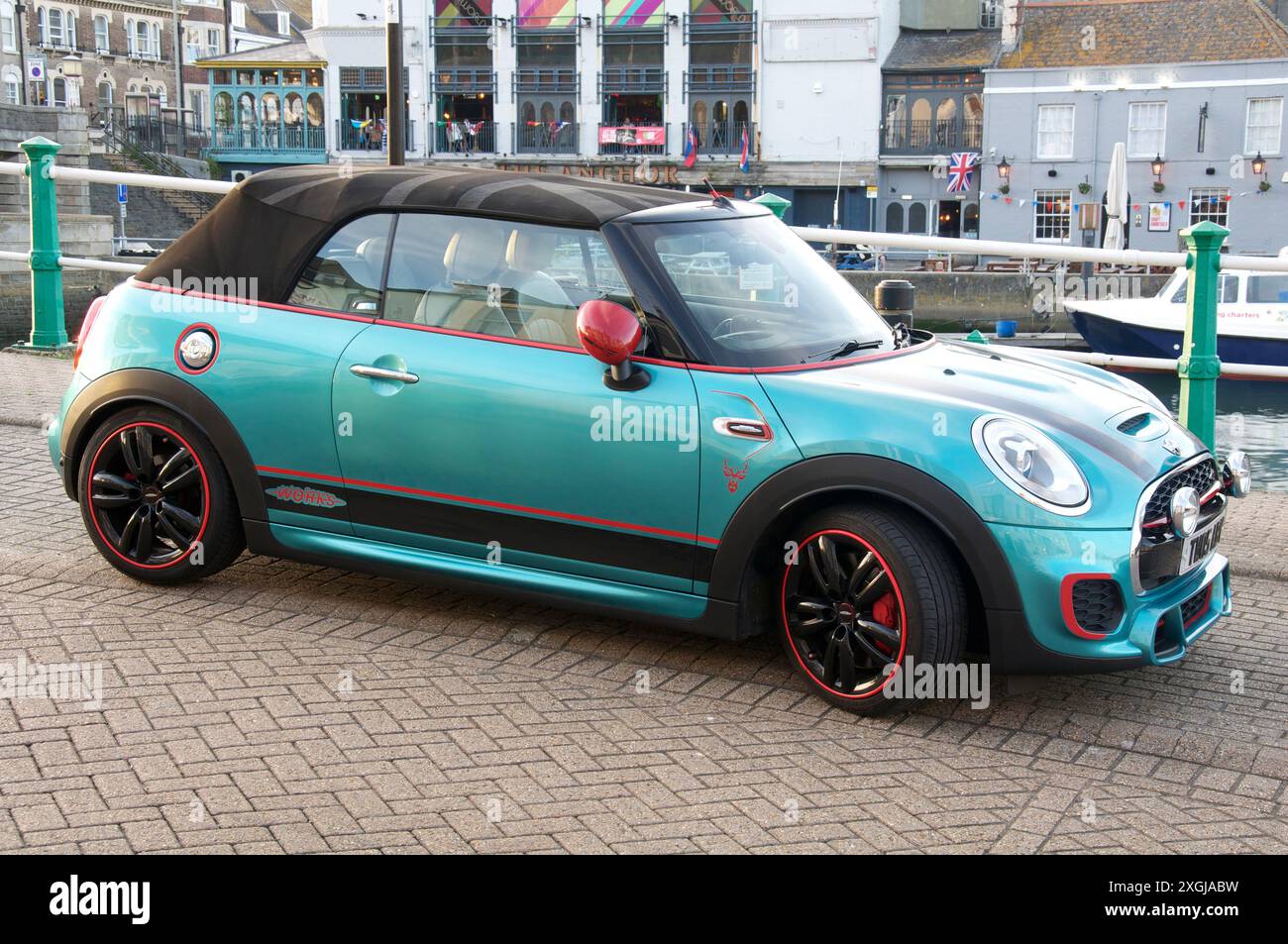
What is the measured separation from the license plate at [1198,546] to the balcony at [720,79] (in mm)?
56211

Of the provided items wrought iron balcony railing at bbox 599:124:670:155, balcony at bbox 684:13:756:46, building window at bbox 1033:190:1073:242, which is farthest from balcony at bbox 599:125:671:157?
building window at bbox 1033:190:1073:242

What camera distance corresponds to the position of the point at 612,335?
4598 millimetres

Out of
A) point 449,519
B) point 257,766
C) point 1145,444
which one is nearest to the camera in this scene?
point 257,766

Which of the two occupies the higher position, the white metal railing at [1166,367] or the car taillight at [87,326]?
the car taillight at [87,326]

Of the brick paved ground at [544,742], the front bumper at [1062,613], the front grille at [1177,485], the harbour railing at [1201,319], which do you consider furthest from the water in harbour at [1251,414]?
the front bumper at [1062,613]

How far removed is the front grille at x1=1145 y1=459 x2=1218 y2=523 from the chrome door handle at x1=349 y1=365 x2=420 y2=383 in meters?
2.46

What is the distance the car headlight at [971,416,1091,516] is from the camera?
4.28 meters

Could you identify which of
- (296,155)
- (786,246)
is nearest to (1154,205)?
(296,155)

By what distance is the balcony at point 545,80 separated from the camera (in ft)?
201

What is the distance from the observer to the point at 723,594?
4648mm

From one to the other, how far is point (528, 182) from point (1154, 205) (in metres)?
49.5

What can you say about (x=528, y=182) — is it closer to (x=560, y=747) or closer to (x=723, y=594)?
(x=723, y=594)
